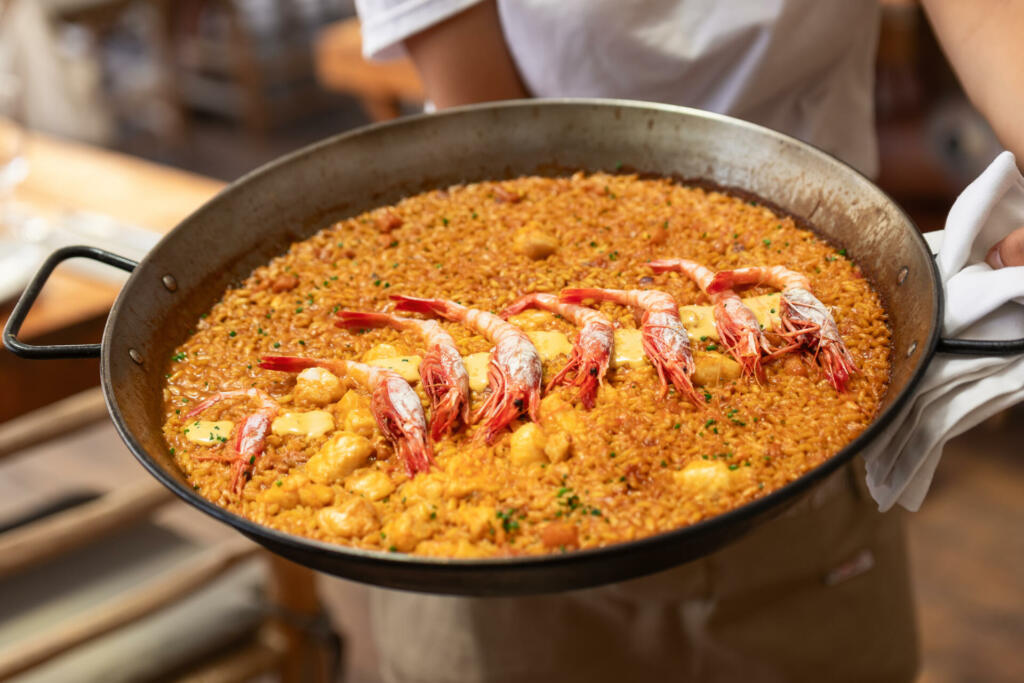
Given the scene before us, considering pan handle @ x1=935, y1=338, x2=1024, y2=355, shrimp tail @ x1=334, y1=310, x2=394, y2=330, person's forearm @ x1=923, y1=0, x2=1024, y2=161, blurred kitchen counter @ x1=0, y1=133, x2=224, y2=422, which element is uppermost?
person's forearm @ x1=923, y1=0, x2=1024, y2=161

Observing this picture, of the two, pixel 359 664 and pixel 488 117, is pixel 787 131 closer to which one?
pixel 488 117

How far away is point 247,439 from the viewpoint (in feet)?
3.61

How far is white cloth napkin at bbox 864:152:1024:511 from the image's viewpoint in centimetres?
103

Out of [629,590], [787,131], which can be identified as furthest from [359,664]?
[787,131]

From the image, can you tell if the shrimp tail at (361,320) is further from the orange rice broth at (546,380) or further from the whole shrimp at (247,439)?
the whole shrimp at (247,439)

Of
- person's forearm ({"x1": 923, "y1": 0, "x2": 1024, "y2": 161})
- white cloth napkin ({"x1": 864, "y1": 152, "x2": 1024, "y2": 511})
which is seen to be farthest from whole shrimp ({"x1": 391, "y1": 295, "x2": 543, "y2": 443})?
person's forearm ({"x1": 923, "y1": 0, "x2": 1024, "y2": 161})

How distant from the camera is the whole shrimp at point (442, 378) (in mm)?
1080

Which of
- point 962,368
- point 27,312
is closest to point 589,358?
point 962,368

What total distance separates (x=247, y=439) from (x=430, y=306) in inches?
12.4

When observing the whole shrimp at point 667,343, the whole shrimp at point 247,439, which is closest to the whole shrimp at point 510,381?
the whole shrimp at point 667,343

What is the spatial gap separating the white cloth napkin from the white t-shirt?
0.54 metres

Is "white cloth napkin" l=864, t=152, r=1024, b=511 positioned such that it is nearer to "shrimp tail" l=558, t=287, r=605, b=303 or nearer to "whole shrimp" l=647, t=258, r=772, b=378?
"whole shrimp" l=647, t=258, r=772, b=378

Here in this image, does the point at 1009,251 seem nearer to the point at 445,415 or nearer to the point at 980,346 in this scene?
the point at 980,346

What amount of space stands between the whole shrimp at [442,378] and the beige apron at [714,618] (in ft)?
2.12
